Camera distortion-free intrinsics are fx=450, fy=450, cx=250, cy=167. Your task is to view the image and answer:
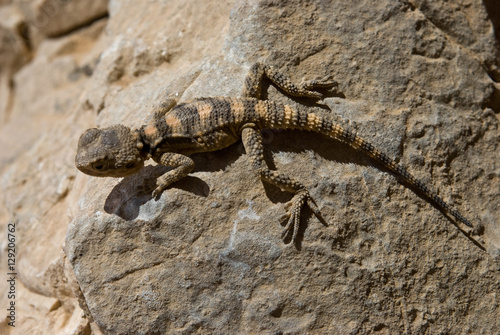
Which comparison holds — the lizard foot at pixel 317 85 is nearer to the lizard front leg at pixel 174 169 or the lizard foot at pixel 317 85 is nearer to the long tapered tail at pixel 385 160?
the long tapered tail at pixel 385 160

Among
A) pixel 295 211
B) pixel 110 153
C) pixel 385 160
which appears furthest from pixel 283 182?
pixel 110 153

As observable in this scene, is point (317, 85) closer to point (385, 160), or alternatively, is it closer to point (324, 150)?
point (324, 150)

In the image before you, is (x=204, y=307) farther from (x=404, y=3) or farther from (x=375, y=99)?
(x=404, y=3)

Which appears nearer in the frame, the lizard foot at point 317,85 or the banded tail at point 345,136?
the banded tail at point 345,136

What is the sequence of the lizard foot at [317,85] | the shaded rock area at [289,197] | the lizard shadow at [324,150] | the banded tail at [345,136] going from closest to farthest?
the shaded rock area at [289,197] → the banded tail at [345,136] → the lizard shadow at [324,150] → the lizard foot at [317,85]

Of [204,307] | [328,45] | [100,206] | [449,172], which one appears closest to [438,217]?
[449,172]

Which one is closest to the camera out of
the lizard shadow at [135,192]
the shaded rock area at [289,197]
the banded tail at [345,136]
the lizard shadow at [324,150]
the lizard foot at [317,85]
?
the shaded rock area at [289,197]

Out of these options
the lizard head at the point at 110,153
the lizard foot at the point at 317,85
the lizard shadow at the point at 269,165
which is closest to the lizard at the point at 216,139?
the lizard head at the point at 110,153

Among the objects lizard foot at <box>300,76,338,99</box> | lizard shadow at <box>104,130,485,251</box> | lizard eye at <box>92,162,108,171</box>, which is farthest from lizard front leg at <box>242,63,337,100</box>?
lizard eye at <box>92,162,108,171</box>

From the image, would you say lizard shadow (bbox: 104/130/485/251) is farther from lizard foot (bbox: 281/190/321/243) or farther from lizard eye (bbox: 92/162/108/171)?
lizard eye (bbox: 92/162/108/171)
